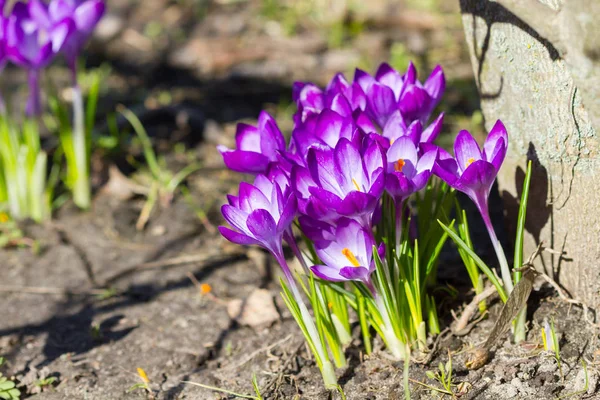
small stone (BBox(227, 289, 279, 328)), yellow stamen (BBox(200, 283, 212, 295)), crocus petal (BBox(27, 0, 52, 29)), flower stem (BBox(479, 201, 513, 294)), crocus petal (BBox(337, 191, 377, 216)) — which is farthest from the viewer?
crocus petal (BBox(27, 0, 52, 29))

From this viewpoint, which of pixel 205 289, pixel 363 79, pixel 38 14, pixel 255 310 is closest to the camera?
pixel 363 79

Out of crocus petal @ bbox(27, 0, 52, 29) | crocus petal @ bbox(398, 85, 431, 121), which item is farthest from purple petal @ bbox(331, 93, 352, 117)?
crocus petal @ bbox(27, 0, 52, 29)

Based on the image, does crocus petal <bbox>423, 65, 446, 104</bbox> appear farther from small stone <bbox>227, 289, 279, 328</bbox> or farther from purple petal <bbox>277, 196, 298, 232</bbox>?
small stone <bbox>227, 289, 279, 328</bbox>

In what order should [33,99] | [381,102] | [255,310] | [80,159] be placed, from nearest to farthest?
[381,102] → [255,310] → [33,99] → [80,159]

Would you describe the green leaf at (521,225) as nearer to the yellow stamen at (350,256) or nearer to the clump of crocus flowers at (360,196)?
the clump of crocus flowers at (360,196)

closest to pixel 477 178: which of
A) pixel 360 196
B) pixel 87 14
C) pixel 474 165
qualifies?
pixel 474 165

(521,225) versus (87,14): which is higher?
(87,14)

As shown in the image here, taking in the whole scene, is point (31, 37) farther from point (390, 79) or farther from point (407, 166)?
point (407, 166)
